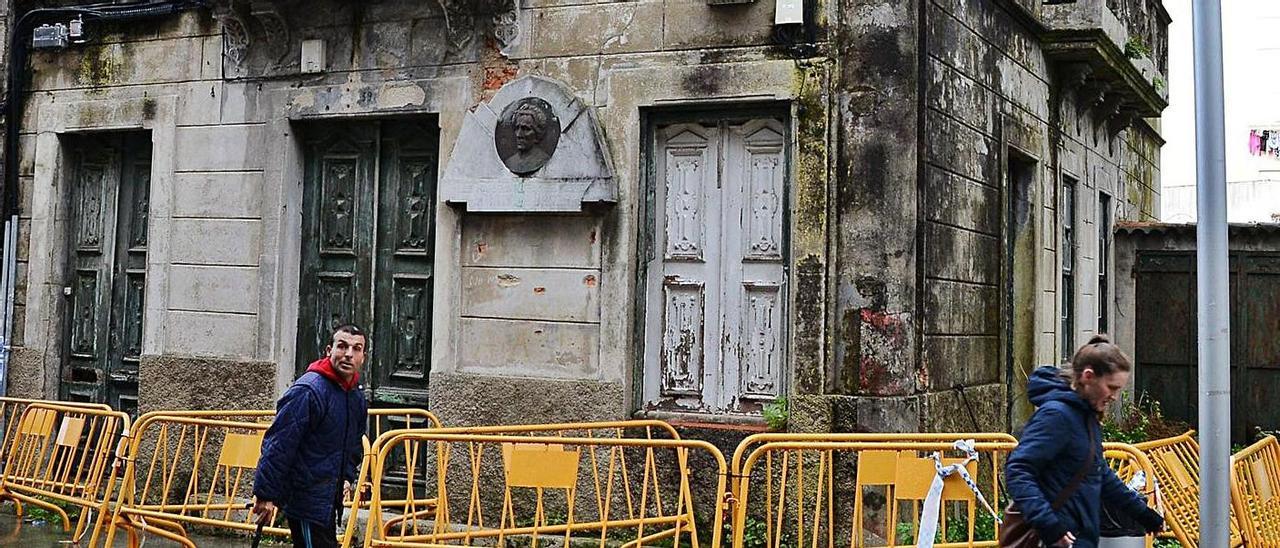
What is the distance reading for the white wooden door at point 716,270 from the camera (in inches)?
350

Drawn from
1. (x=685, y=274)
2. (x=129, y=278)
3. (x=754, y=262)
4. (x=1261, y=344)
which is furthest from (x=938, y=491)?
(x=1261, y=344)

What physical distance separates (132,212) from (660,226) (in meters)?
5.13

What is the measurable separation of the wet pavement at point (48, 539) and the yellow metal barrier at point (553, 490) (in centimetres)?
116

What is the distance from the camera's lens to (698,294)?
9.10 metres

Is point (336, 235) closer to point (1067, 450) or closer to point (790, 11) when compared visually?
point (790, 11)

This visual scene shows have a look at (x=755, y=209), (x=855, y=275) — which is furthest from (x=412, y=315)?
(x=855, y=275)

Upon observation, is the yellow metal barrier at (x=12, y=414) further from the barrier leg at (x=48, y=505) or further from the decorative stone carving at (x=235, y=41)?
the decorative stone carving at (x=235, y=41)

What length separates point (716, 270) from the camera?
9.05m

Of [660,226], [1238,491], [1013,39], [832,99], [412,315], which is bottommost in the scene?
[1238,491]

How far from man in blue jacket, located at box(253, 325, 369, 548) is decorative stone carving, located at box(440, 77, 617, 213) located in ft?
9.20

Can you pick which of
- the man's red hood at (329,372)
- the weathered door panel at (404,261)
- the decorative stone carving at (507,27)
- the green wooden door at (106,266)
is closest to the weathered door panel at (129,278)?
the green wooden door at (106,266)

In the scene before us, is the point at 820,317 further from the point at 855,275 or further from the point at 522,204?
the point at 522,204

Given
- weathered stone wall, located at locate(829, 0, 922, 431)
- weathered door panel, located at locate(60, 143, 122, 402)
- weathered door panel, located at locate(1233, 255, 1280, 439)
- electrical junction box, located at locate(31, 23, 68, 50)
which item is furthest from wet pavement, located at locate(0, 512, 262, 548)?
weathered door panel, located at locate(1233, 255, 1280, 439)

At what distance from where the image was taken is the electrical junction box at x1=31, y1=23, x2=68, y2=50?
11.5m
